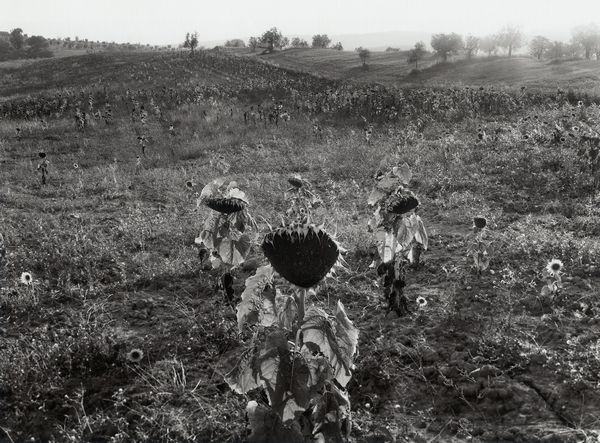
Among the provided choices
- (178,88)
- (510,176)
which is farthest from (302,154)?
(178,88)

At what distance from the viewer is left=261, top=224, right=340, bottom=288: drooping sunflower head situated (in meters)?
2.24

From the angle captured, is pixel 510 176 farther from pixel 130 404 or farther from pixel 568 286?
pixel 130 404

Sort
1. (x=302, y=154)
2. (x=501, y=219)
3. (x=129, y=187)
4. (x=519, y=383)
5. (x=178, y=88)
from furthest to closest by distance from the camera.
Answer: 1. (x=178, y=88)
2. (x=302, y=154)
3. (x=129, y=187)
4. (x=501, y=219)
5. (x=519, y=383)

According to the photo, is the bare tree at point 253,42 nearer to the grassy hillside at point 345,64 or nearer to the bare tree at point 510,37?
the grassy hillside at point 345,64

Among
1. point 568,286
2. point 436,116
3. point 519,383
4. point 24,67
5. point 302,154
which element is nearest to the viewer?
point 519,383

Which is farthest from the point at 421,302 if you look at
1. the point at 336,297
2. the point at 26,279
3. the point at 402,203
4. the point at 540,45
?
the point at 540,45

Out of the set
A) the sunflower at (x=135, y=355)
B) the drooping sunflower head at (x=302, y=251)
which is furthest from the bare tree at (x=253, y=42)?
the drooping sunflower head at (x=302, y=251)

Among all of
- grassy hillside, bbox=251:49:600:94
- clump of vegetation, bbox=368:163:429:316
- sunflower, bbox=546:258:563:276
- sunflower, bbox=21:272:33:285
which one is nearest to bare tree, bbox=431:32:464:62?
grassy hillside, bbox=251:49:600:94

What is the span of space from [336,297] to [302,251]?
362 centimetres

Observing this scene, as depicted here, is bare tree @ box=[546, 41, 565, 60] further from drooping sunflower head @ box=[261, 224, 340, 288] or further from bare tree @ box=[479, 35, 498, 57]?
drooping sunflower head @ box=[261, 224, 340, 288]

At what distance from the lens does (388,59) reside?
59875 mm

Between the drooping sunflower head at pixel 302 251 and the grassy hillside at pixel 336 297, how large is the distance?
14cm

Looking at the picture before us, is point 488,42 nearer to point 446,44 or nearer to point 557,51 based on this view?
point 557,51

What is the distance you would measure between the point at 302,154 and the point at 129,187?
205 inches
